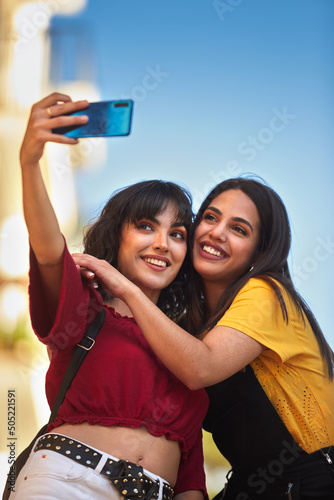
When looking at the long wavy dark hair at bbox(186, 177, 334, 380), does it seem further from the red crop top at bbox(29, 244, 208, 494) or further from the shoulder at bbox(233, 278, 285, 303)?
the red crop top at bbox(29, 244, 208, 494)

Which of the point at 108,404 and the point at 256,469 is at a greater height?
the point at 108,404

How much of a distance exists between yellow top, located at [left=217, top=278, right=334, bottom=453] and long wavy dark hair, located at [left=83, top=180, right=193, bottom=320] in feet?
1.04

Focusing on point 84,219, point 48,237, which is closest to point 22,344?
point 84,219

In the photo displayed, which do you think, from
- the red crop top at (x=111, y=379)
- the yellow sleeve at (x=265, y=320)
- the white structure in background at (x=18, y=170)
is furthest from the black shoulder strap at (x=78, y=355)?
the white structure in background at (x=18, y=170)

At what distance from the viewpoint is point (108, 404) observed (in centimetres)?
126

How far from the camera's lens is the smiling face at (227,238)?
1.71 metres

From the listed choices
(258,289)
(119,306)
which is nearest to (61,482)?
(119,306)

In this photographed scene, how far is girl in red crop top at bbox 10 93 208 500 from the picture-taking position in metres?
1.12

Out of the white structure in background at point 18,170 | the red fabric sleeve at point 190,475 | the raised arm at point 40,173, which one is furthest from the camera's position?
the white structure in background at point 18,170

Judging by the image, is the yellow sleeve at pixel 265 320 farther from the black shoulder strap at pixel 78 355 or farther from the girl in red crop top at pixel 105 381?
the black shoulder strap at pixel 78 355

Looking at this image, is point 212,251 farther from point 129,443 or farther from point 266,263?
point 129,443

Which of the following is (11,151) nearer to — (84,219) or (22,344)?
(84,219)

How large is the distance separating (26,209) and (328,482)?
1.07 meters

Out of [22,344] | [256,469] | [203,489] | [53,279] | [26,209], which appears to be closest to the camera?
[26,209]
